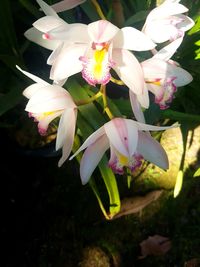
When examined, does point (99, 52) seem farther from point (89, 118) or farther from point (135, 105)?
point (89, 118)

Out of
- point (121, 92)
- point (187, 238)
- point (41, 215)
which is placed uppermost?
point (121, 92)

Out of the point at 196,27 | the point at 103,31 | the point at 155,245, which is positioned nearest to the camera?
the point at 103,31

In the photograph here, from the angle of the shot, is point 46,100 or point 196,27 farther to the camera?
point 196,27

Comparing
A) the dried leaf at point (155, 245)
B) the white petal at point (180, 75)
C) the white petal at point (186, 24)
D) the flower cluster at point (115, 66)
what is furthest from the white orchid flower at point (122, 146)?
the dried leaf at point (155, 245)

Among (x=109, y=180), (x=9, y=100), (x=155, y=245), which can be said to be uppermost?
(x=9, y=100)

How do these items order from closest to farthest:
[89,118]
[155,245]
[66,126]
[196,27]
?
1. [66,126]
2. [89,118]
3. [196,27]
4. [155,245]

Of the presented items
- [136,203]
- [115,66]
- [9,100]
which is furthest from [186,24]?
[136,203]

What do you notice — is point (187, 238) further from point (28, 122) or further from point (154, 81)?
point (154, 81)

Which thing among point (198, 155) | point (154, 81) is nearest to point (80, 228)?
point (198, 155)
